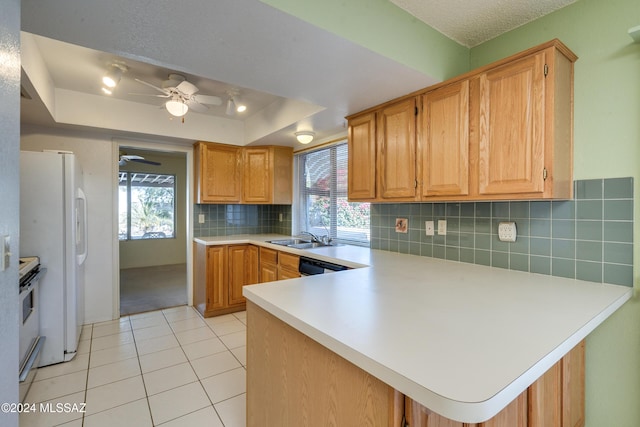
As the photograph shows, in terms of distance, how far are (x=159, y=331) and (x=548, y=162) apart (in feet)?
Result: 11.6

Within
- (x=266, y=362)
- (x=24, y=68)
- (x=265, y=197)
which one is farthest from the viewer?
(x=265, y=197)

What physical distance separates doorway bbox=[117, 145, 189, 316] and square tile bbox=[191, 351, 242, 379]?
10.8 feet

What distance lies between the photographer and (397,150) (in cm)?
221

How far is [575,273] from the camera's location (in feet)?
5.23

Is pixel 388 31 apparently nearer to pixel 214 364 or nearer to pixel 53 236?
pixel 214 364

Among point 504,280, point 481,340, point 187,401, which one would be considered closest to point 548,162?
point 504,280

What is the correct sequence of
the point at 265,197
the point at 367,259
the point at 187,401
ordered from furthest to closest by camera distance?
the point at 265,197 → the point at 367,259 → the point at 187,401

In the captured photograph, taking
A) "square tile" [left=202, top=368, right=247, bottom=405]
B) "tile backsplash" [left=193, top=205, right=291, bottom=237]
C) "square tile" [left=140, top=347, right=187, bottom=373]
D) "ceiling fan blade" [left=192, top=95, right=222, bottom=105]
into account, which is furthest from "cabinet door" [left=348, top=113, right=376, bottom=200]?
"square tile" [left=140, top=347, right=187, bottom=373]

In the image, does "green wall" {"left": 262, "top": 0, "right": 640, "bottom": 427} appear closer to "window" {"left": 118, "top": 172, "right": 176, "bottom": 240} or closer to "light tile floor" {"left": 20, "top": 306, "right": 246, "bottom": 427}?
"light tile floor" {"left": 20, "top": 306, "right": 246, "bottom": 427}

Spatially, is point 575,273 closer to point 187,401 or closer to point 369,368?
point 369,368

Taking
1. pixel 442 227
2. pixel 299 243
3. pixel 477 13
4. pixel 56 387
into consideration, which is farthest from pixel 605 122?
pixel 56 387

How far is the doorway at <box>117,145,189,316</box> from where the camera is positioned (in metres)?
6.03

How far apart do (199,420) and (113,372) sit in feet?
3.31

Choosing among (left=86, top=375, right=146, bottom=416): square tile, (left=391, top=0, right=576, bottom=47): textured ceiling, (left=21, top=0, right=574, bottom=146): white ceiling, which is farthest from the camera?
(left=86, top=375, right=146, bottom=416): square tile
